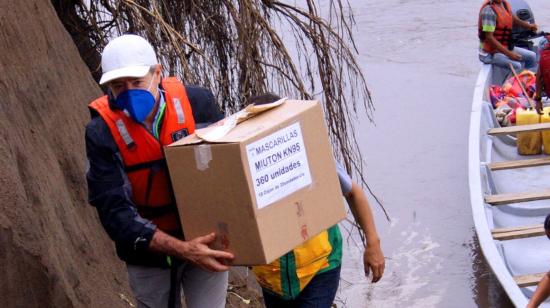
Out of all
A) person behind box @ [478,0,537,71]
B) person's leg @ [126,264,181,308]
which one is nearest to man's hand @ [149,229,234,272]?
person's leg @ [126,264,181,308]

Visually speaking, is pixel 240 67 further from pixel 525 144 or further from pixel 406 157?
pixel 406 157

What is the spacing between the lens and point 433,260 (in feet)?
36.9

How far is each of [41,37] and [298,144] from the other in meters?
2.54

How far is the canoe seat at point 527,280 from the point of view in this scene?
7688 millimetres

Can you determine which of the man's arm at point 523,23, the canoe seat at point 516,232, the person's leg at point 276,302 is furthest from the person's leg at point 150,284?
the man's arm at point 523,23

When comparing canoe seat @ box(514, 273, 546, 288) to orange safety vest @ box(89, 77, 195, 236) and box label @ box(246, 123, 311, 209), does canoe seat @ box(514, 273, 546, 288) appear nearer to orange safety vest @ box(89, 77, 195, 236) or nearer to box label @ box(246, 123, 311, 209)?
box label @ box(246, 123, 311, 209)

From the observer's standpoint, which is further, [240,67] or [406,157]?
[406,157]

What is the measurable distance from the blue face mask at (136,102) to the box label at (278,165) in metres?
0.45

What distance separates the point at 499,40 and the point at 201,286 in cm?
1126

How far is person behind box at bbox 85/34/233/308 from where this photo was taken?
145 inches

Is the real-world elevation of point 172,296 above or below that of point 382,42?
above

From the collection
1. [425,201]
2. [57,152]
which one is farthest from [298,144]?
[425,201]

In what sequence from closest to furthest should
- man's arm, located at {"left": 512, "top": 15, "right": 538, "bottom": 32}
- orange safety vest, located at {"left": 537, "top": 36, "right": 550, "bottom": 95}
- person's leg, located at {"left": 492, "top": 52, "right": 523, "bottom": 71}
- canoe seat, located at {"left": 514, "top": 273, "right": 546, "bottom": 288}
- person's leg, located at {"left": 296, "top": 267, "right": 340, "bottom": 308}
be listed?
1. person's leg, located at {"left": 296, "top": 267, "right": 340, "bottom": 308}
2. canoe seat, located at {"left": 514, "top": 273, "right": 546, "bottom": 288}
3. orange safety vest, located at {"left": 537, "top": 36, "right": 550, "bottom": 95}
4. person's leg, located at {"left": 492, "top": 52, "right": 523, "bottom": 71}
5. man's arm, located at {"left": 512, "top": 15, "right": 538, "bottom": 32}

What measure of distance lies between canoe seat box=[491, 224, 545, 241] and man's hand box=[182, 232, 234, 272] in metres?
5.16
